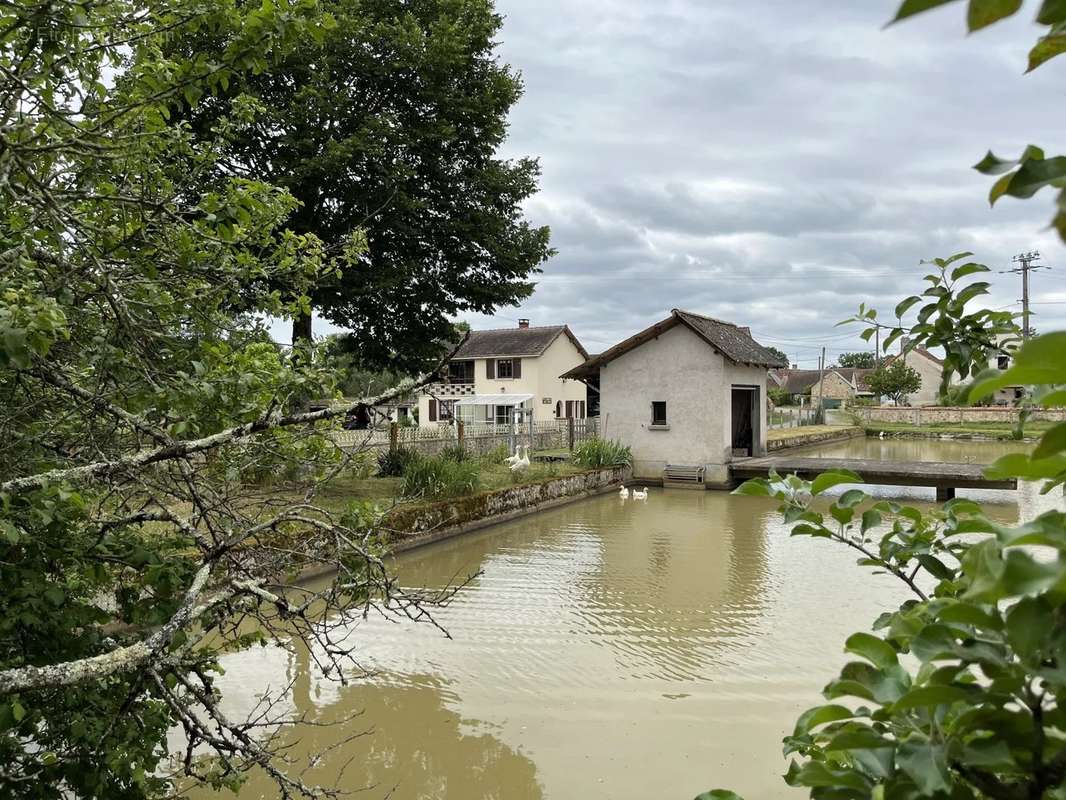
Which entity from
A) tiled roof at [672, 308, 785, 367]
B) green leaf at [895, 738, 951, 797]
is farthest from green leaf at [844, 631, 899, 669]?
tiled roof at [672, 308, 785, 367]

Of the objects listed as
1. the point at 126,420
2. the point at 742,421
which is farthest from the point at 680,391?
the point at 126,420

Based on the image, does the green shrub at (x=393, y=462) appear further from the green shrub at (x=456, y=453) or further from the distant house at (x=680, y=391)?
the distant house at (x=680, y=391)

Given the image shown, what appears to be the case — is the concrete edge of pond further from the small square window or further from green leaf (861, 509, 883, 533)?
green leaf (861, 509, 883, 533)

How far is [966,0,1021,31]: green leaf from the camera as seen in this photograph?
0.53 metres

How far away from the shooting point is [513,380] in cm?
3906

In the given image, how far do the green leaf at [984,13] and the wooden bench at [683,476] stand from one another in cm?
1980

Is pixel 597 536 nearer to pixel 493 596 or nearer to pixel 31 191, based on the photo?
pixel 493 596

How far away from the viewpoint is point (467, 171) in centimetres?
1538

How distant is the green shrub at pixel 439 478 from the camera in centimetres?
1284

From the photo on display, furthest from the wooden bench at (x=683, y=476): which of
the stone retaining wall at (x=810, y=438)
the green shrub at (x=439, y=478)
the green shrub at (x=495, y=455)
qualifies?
the green shrub at (x=439, y=478)

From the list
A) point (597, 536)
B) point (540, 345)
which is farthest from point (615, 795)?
point (540, 345)

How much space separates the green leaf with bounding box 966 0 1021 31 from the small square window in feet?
68.3

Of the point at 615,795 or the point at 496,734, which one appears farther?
the point at 496,734

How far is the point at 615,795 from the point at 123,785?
2.99m
